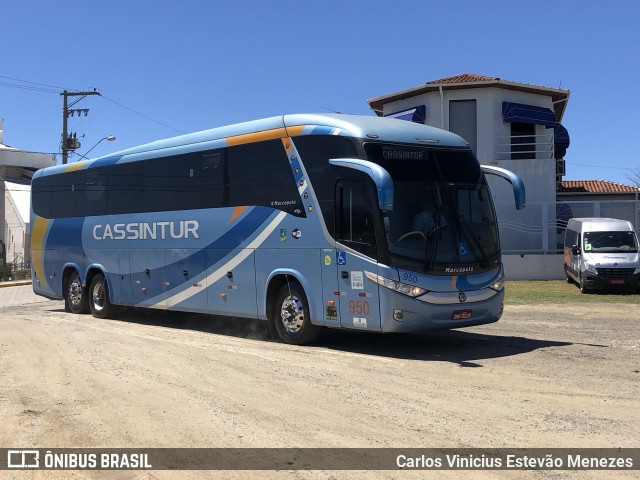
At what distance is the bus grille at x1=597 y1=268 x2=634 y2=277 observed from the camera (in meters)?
22.8

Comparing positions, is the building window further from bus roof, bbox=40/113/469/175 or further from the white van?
bus roof, bbox=40/113/469/175

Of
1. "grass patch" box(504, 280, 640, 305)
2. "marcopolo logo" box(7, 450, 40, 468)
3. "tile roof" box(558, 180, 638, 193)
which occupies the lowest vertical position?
"marcopolo logo" box(7, 450, 40, 468)

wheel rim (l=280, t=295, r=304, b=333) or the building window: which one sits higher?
the building window

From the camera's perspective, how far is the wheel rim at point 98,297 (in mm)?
17709

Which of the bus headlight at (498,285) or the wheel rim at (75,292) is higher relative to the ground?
the bus headlight at (498,285)

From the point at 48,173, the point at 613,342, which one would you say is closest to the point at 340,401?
the point at 613,342

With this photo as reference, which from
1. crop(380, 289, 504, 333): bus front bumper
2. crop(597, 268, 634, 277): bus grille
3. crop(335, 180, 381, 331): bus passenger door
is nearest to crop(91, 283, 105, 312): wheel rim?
crop(335, 180, 381, 331): bus passenger door

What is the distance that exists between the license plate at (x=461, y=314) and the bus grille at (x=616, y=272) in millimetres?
13460

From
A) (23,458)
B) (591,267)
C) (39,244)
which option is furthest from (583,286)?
(23,458)

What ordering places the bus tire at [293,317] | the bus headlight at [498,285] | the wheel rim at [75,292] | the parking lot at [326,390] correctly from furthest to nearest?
the wheel rim at [75,292]
the bus tire at [293,317]
the bus headlight at [498,285]
the parking lot at [326,390]

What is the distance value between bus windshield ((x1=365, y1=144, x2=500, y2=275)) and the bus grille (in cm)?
1269

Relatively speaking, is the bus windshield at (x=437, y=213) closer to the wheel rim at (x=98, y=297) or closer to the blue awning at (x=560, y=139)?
the wheel rim at (x=98, y=297)

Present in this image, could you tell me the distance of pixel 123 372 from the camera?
9625 mm

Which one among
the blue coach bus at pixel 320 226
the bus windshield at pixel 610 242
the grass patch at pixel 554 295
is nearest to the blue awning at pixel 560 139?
the grass patch at pixel 554 295
